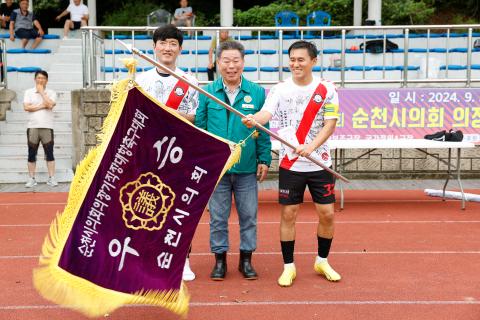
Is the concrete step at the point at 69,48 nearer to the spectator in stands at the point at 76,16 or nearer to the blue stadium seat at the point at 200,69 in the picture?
the spectator in stands at the point at 76,16

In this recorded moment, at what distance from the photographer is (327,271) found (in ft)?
17.7

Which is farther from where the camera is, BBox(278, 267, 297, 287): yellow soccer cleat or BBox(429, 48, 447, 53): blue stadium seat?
BBox(429, 48, 447, 53): blue stadium seat

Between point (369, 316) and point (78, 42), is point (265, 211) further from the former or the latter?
point (78, 42)

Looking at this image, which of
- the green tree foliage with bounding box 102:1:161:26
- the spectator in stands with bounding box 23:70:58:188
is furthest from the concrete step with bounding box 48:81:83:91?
the green tree foliage with bounding box 102:1:161:26

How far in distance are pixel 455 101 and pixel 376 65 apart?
192 centimetres

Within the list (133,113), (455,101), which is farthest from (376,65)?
(133,113)

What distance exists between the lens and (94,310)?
4.06 m

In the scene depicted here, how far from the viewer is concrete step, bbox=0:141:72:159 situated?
1187 centimetres

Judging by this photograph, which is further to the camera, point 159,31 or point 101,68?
point 101,68

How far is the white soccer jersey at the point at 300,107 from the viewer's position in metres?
5.11

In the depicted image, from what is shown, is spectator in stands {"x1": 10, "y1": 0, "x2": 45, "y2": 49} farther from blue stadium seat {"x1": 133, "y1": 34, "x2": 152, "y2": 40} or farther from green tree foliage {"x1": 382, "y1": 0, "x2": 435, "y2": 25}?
green tree foliage {"x1": 382, "y1": 0, "x2": 435, "y2": 25}

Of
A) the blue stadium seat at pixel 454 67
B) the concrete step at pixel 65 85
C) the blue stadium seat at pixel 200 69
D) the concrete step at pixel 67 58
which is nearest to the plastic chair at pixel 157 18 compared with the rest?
the concrete step at pixel 67 58

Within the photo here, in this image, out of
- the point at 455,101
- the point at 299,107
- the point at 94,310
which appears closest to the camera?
the point at 94,310

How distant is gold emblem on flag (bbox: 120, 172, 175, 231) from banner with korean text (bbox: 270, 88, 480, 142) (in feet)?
21.3
